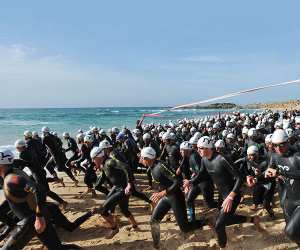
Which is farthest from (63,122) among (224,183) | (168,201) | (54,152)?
(224,183)

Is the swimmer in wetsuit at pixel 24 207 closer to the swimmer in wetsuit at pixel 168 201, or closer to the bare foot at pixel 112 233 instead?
the swimmer in wetsuit at pixel 168 201

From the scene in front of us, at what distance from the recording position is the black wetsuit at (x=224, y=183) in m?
5.85

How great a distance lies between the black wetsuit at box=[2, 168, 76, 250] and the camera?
16.7ft

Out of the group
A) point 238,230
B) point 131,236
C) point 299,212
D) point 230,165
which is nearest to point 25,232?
point 131,236

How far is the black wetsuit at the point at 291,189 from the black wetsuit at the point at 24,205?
3.44 metres

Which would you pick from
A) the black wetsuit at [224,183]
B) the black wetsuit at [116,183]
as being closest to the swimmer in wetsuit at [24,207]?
the black wetsuit at [116,183]

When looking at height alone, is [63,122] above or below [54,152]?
below

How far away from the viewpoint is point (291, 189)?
5.30 metres

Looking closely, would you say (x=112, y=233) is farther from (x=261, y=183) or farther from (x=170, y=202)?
(x=261, y=183)

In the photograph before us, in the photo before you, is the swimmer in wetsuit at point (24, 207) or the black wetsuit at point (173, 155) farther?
the black wetsuit at point (173, 155)

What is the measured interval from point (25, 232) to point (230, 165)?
344cm

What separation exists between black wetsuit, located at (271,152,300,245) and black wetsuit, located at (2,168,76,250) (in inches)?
136

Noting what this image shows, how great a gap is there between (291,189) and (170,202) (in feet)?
6.82

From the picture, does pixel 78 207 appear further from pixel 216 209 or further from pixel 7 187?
pixel 7 187
